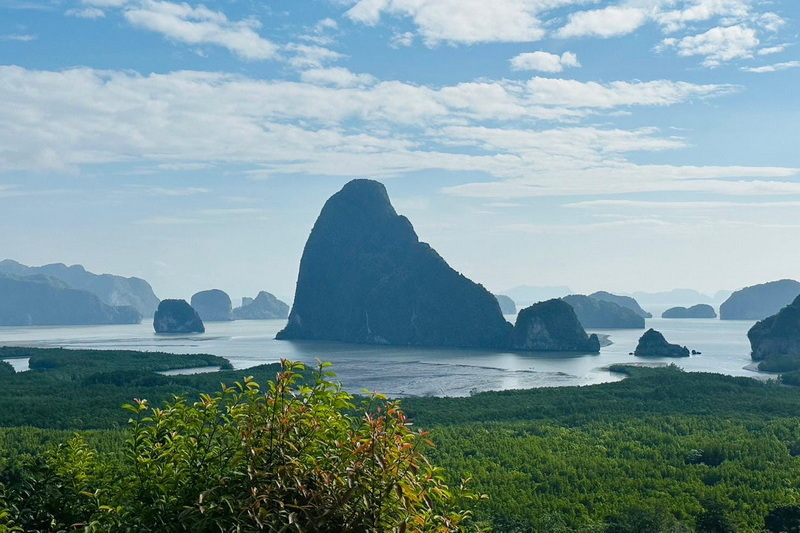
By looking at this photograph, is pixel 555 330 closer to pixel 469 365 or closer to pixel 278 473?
pixel 469 365

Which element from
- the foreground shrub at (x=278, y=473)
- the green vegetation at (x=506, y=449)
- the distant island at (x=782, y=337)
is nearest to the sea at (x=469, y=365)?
the distant island at (x=782, y=337)

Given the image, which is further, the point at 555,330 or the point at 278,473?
the point at 555,330

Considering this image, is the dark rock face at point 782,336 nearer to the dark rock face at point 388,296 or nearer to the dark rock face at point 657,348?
the dark rock face at point 657,348

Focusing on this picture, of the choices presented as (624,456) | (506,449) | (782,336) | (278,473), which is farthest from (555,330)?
(278,473)

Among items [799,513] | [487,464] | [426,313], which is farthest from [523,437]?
[426,313]

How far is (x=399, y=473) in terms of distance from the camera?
5.64 m

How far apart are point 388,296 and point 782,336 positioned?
3823 inches

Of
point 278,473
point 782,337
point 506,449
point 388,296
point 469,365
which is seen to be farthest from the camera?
point 388,296

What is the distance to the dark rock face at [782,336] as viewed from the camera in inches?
4173

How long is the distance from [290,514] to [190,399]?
6380 cm

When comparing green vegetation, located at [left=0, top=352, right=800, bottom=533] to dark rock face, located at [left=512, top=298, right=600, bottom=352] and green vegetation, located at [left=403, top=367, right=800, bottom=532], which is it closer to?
green vegetation, located at [left=403, top=367, right=800, bottom=532]

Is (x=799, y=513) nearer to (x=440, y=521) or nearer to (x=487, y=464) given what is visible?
(x=487, y=464)

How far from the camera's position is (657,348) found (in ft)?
398

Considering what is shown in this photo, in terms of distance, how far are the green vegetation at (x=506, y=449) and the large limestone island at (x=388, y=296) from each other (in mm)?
77058
